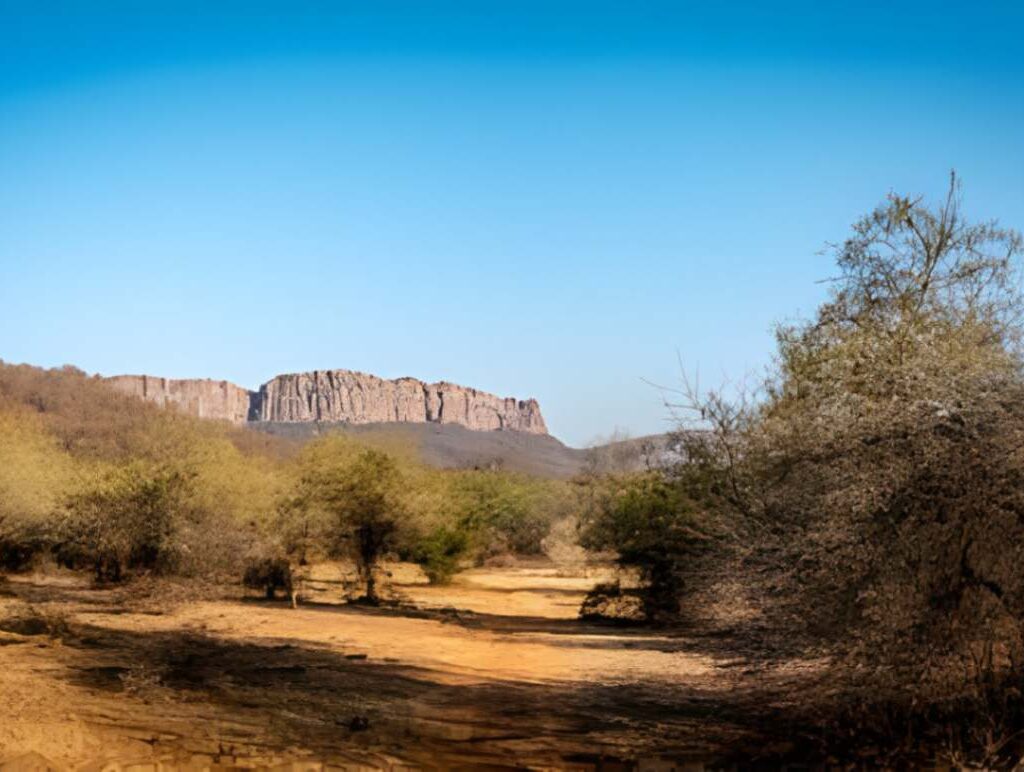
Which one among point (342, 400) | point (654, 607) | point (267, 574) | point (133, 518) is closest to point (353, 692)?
point (654, 607)

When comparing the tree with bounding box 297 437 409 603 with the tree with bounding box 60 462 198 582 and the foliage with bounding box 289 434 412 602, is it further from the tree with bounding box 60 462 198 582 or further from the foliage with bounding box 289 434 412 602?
the tree with bounding box 60 462 198 582

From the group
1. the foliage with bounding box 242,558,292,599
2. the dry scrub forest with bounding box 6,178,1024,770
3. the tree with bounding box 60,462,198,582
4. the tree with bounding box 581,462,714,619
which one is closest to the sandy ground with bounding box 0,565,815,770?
the dry scrub forest with bounding box 6,178,1024,770

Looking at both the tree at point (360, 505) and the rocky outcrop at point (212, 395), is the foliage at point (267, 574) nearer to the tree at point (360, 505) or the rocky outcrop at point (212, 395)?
the tree at point (360, 505)

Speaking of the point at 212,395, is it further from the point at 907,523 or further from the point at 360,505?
the point at 907,523

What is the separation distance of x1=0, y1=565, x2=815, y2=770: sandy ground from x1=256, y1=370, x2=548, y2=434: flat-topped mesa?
125761mm

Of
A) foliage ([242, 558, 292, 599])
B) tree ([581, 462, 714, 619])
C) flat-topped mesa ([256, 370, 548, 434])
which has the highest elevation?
flat-topped mesa ([256, 370, 548, 434])

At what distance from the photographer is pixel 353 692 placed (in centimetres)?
1412

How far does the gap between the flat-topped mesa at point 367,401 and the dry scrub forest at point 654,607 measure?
11783 cm

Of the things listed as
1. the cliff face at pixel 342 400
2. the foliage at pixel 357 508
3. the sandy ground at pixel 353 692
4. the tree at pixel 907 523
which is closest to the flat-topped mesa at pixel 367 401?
the cliff face at pixel 342 400

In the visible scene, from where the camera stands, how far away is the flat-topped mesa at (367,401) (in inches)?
5861

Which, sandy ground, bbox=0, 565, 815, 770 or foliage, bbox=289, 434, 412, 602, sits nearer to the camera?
sandy ground, bbox=0, 565, 815, 770

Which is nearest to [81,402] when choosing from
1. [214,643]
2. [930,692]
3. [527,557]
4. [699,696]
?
[527,557]

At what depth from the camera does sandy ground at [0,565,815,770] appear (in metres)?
10.5

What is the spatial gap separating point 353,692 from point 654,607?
11152 millimetres
